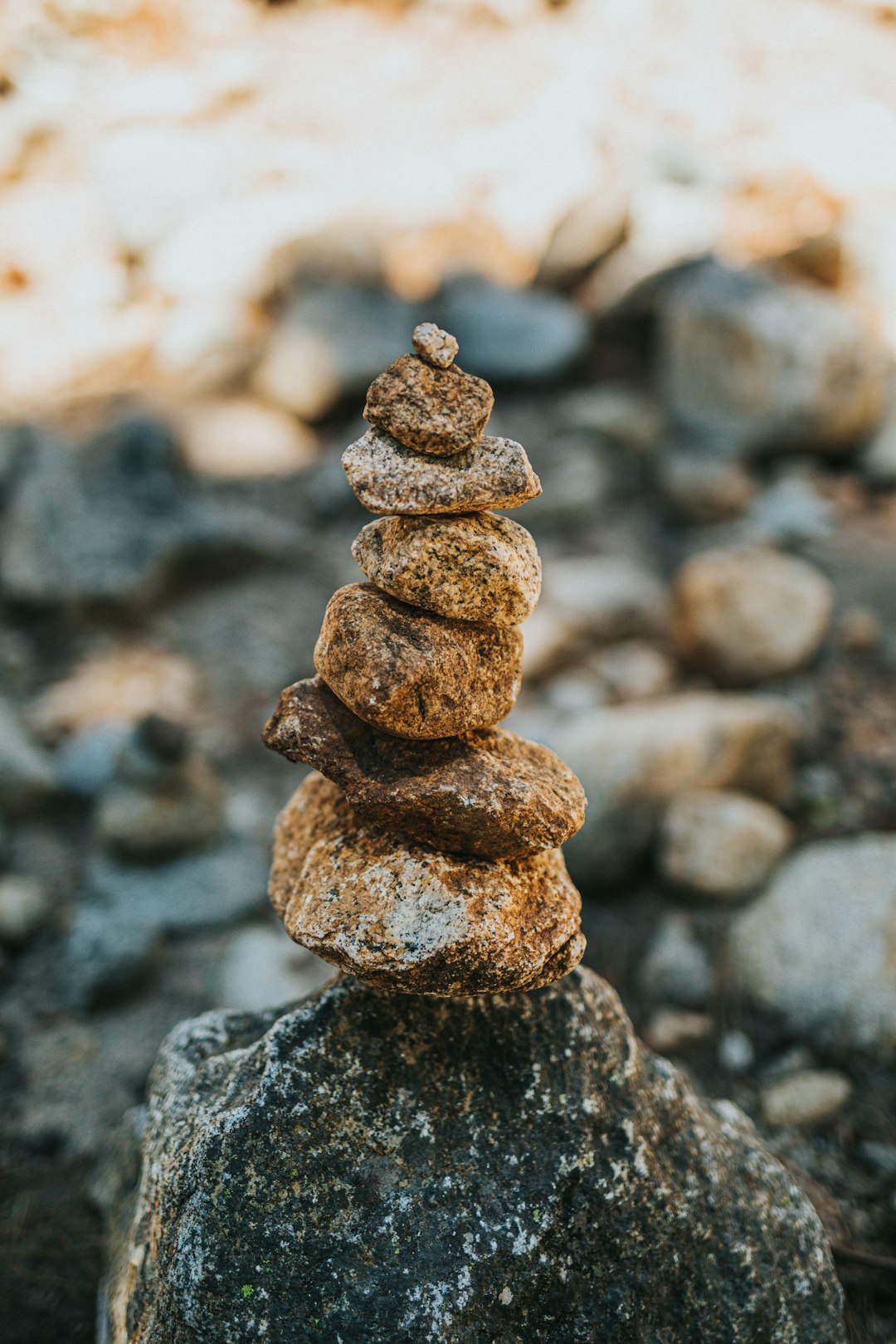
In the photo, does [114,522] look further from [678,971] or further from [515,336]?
[678,971]

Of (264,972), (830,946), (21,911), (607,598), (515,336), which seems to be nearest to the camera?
(830,946)

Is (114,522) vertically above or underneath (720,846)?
underneath

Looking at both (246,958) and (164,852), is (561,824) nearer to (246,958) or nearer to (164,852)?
(246,958)

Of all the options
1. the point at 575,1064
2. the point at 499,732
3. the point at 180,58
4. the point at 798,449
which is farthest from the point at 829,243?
the point at 180,58

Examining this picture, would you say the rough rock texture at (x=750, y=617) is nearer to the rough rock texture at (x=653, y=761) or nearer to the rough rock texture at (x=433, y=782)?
the rough rock texture at (x=653, y=761)

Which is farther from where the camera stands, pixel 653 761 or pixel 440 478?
pixel 653 761

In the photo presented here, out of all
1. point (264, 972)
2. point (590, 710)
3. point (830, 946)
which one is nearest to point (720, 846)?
point (830, 946)
